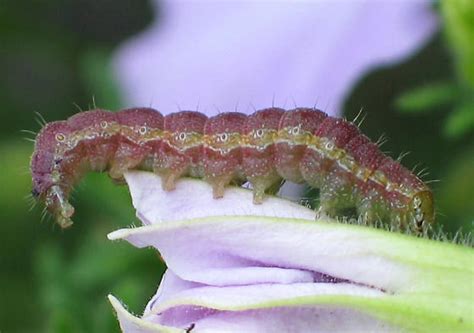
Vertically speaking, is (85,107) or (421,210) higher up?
(421,210)

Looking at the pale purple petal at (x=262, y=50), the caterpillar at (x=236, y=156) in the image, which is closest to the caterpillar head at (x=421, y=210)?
the caterpillar at (x=236, y=156)

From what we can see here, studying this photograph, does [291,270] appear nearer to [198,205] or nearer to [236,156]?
[198,205]

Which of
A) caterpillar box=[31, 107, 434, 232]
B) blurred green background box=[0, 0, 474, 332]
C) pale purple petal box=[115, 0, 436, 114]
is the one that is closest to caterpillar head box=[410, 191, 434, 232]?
caterpillar box=[31, 107, 434, 232]

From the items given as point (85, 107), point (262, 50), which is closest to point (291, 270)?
point (262, 50)

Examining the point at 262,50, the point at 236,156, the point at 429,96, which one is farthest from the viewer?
the point at 262,50

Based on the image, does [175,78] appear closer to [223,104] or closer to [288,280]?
[223,104]

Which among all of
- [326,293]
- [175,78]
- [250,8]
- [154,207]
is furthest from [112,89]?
[326,293]

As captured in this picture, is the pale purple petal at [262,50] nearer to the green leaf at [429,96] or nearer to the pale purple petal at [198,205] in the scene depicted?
the green leaf at [429,96]

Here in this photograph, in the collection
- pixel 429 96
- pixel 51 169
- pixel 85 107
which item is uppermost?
pixel 429 96
